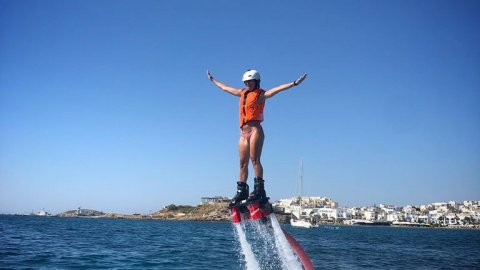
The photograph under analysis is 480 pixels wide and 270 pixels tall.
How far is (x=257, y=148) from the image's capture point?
9.93m

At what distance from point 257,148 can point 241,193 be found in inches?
50.9

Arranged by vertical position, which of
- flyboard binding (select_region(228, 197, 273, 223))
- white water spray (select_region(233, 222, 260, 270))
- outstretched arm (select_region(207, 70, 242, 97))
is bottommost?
white water spray (select_region(233, 222, 260, 270))

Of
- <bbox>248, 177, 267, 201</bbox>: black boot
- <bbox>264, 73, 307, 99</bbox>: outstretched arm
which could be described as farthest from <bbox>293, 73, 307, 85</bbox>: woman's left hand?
<bbox>248, 177, 267, 201</bbox>: black boot

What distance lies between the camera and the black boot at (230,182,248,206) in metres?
10.1

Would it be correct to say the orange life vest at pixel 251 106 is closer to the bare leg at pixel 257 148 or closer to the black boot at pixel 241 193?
the bare leg at pixel 257 148

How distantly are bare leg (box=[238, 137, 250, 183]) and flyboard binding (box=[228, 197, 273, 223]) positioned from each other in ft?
2.27

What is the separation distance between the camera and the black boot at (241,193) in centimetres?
1014

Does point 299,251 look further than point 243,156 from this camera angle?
No

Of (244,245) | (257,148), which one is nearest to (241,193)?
(257,148)

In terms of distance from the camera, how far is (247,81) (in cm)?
1026

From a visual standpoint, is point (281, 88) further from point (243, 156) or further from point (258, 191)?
point (258, 191)

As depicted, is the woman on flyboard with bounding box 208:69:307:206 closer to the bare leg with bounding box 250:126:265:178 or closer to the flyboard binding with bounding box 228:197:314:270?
the bare leg with bounding box 250:126:265:178

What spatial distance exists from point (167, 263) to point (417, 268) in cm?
2597

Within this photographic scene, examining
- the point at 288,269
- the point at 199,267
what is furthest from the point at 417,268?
the point at 288,269
